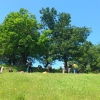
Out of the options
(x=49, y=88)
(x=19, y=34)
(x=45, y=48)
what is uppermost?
(x=19, y=34)

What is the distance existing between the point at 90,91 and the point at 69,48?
45.3 metres

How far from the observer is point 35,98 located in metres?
20.2

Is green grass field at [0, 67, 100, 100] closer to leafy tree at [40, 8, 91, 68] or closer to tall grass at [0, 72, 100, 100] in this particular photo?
tall grass at [0, 72, 100, 100]

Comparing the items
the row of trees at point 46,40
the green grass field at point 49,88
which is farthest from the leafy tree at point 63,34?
the green grass field at point 49,88

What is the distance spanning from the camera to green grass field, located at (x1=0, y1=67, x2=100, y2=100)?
2103cm

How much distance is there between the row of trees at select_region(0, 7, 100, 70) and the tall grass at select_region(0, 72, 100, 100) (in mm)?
32437

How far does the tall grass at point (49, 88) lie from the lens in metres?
21.0

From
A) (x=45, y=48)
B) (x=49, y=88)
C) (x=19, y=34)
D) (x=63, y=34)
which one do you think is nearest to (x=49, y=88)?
(x=49, y=88)

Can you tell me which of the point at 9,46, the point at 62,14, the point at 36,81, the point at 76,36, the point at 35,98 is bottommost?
the point at 35,98

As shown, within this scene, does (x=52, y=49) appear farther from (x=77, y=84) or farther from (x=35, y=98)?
(x=35, y=98)

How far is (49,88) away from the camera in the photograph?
24.6 meters

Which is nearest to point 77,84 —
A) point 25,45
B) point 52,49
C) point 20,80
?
point 20,80

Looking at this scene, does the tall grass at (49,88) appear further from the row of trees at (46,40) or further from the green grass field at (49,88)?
the row of trees at (46,40)

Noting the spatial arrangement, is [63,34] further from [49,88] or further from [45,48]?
[49,88]
